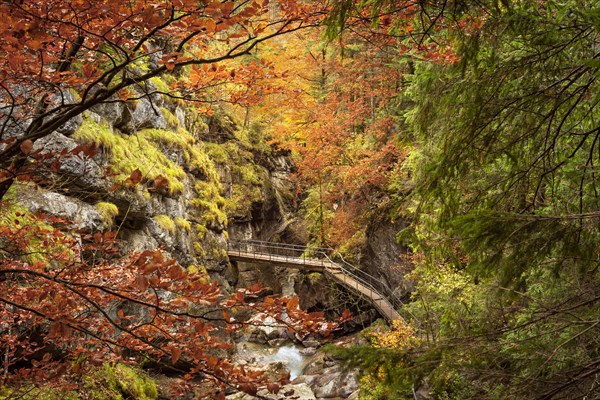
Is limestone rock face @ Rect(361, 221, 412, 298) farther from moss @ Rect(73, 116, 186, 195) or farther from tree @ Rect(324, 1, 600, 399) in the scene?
tree @ Rect(324, 1, 600, 399)

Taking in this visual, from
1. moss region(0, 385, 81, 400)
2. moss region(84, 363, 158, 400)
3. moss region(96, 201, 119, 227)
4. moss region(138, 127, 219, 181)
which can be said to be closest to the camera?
moss region(0, 385, 81, 400)

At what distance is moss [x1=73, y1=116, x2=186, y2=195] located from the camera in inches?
324

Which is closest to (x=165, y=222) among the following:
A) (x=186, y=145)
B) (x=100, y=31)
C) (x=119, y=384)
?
(x=186, y=145)

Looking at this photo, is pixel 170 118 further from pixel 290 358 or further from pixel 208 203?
pixel 290 358

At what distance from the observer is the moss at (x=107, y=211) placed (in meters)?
8.05

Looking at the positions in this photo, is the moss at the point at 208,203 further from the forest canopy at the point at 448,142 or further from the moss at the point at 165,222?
the forest canopy at the point at 448,142

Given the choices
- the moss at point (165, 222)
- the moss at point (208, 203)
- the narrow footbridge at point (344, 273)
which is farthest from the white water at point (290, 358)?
the moss at point (165, 222)

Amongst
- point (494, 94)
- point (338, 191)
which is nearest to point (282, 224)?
point (338, 191)

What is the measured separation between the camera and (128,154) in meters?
9.44

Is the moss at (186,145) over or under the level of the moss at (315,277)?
over

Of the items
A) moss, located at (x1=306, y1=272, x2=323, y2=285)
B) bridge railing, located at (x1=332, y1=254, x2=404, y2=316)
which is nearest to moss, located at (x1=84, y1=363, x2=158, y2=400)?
bridge railing, located at (x1=332, y1=254, x2=404, y2=316)

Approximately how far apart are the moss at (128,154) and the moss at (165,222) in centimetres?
75

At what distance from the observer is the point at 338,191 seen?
16.1 metres

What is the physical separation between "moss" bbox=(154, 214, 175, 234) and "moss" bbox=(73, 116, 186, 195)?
29.4 inches
